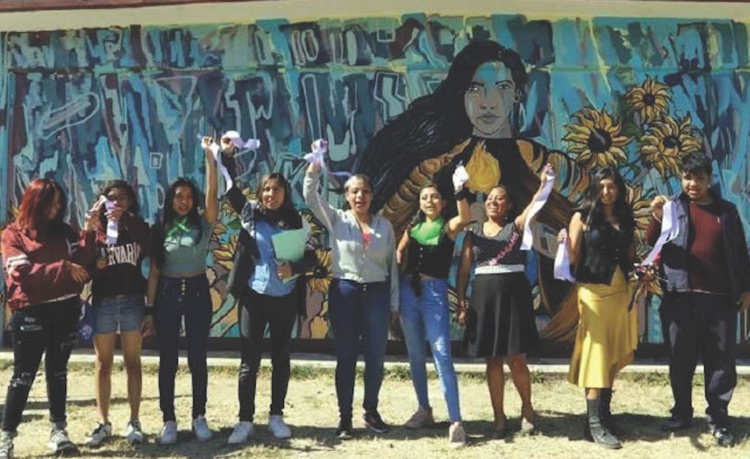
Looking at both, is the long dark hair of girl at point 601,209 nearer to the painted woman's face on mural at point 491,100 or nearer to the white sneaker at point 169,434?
the painted woman's face on mural at point 491,100

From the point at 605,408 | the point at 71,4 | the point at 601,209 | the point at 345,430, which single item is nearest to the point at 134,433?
the point at 345,430

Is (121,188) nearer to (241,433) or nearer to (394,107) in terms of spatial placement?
(241,433)

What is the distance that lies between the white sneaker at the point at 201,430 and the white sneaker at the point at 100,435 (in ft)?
1.93

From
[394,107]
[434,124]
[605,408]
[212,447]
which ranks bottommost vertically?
[212,447]

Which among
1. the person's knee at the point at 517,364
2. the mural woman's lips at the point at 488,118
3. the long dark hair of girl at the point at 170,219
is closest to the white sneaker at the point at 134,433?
the long dark hair of girl at the point at 170,219

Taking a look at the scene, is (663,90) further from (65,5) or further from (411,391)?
(65,5)

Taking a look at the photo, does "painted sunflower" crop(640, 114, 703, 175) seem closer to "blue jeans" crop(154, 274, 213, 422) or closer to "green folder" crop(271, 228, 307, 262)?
"green folder" crop(271, 228, 307, 262)

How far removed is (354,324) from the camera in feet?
15.5

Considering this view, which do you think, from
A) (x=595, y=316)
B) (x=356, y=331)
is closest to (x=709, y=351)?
(x=595, y=316)

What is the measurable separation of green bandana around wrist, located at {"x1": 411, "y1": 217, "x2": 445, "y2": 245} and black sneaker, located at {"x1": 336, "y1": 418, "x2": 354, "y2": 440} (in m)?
1.38

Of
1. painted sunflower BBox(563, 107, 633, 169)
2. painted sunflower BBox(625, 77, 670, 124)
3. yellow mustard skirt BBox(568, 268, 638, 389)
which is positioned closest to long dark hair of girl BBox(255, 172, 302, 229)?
yellow mustard skirt BBox(568, 268, 638, 389)

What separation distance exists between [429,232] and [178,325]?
184 centimetres

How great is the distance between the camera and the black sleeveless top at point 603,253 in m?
4.65

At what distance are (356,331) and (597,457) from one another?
1783mm
